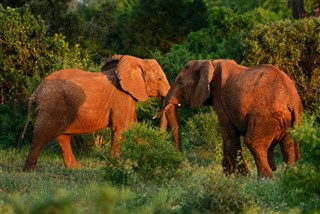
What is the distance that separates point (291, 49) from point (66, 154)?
4.98m

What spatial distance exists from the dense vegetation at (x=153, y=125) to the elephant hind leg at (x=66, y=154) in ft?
0.55

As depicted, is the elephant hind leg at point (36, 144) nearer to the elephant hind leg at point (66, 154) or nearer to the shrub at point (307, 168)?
the elephant hind leg at point (66, 154)

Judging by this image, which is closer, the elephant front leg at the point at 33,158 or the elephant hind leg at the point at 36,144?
the elephant front leg at the point at 33,158

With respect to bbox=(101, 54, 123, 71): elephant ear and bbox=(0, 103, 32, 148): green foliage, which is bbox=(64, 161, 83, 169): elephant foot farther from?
bbox=(0, 103, 32, 148): green foliage

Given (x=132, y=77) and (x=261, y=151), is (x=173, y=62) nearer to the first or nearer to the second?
(x=132, y=77)

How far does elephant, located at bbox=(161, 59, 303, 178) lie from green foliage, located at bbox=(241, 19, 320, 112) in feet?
16.7

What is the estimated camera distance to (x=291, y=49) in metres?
16.2

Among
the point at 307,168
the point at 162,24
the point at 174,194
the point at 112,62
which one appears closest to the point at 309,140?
the point at 307,168

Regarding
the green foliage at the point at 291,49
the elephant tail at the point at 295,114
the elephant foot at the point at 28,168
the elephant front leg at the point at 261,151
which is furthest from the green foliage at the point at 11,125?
the elephant tail at the point at 295,114

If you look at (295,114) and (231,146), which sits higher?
(295,114)

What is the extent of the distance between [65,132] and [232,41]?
6.12m

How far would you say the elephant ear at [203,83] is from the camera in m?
11.0

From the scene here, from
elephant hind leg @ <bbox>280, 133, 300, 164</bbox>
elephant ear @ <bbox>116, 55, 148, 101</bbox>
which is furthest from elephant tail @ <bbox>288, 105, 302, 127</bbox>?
elephant ear @ <bbox>116, 55, 148, 101</bbox>

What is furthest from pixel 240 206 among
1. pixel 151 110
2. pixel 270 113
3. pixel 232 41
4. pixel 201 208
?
pixel 232 41
